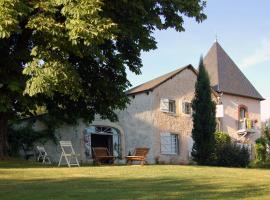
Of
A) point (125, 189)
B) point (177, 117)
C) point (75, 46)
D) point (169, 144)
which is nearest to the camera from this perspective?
point (75, 46)

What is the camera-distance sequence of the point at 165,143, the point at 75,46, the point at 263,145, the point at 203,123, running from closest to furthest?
the point at 75,46
the point at 203,123
the point at 165,143
the point at 263,145

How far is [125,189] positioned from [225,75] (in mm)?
30091

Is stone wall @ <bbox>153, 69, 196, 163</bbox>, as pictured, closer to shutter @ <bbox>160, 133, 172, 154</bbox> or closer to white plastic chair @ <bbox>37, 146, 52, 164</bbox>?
shutter @ <bbox>160, 133, 172, 154</bbox>

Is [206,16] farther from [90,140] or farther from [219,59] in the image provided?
[219,59]

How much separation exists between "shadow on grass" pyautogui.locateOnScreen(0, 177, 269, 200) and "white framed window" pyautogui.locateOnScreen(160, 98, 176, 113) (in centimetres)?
1895

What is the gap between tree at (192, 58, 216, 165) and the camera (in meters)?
28.0

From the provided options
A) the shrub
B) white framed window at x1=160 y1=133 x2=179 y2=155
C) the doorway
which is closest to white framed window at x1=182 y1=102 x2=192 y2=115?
white framed window at x1=160 y1=133 x2=179 y2=155

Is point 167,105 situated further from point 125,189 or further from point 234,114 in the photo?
point 125,189

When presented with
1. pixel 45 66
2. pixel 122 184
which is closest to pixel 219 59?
pixel 122 184

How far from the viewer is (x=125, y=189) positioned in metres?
10.4

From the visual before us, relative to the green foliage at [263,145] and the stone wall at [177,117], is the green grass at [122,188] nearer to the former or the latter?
the stone wall at [177,117]

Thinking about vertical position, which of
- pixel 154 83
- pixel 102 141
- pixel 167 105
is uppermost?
pixel 154 83

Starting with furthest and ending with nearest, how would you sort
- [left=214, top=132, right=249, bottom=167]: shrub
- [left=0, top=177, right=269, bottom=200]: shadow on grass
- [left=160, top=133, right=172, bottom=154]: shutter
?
1. [left=160, top=133, right=172, bottom=154]: shutter
2. [left=214, top=132, right=249, bottom=167]: shrub
3. [left=0, top=177, right=269, bottom=200]: shadow on grass

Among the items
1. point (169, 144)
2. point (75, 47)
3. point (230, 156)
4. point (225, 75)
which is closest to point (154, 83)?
point (169, 144)
